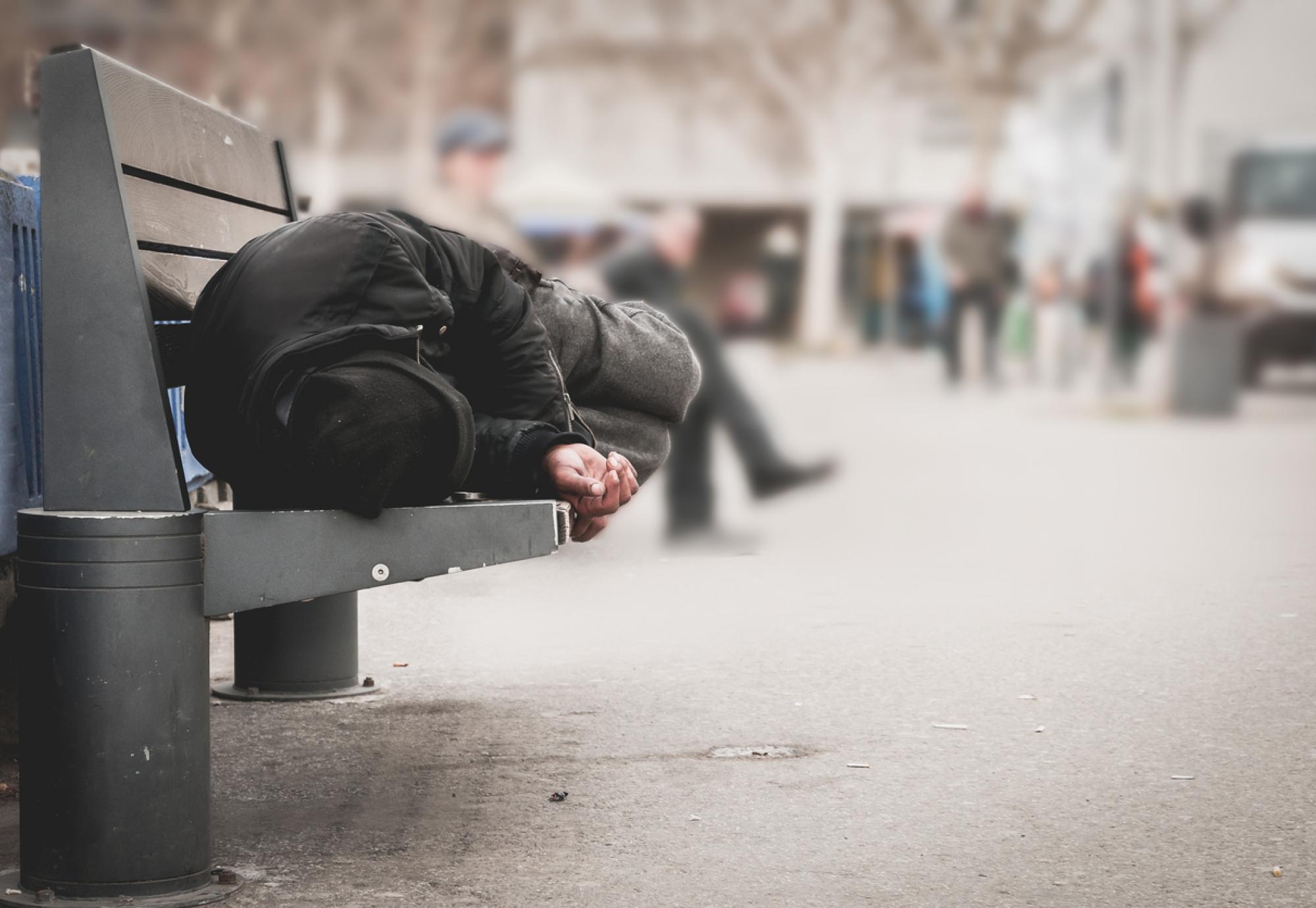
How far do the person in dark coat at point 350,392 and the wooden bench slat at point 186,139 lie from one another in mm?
365

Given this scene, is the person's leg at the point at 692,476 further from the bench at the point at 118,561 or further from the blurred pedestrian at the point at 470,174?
the bench at the point at 118,561

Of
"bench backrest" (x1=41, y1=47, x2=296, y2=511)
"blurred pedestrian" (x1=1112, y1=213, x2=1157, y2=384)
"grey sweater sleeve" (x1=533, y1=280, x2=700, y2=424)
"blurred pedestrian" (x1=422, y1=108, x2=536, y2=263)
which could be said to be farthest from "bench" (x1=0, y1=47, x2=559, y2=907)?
"blurred pedestrian" (x1=1112, y1=213, x2=1157, y2=384)

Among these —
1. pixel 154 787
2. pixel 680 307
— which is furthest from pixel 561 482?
pixel 680 307

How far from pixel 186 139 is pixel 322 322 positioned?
1.01 metres

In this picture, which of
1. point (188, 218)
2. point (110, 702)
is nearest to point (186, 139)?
point (188, 218)

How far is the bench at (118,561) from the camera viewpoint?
11.7 feet

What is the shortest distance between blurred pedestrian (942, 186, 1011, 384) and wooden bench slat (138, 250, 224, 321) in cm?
1938

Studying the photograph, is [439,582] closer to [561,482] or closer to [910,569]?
[910,569]

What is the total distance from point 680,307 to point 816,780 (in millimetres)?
5474

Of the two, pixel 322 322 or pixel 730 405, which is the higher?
pixel 322 322

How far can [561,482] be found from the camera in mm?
3924

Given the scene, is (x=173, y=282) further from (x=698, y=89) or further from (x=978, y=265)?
(x=698, y=89)

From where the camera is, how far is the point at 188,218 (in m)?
4.39

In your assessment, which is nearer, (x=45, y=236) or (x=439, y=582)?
(x=45, y=236)
